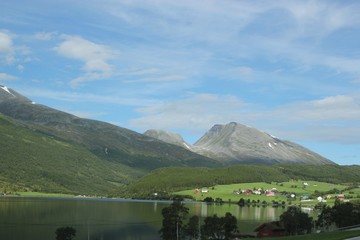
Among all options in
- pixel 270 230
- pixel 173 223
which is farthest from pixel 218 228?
pixel 270 230

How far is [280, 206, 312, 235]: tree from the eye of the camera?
4247 inches

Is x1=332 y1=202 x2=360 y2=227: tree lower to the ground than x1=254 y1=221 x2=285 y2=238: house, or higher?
higher

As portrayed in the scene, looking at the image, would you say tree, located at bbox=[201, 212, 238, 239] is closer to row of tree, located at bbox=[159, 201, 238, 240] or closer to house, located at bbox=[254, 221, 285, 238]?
row of tree, located at bbox=[159, 201, 238, 240]

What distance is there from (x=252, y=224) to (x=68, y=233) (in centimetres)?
6667

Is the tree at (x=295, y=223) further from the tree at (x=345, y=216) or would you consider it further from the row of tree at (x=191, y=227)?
the row of tree at (x=191, y=227)

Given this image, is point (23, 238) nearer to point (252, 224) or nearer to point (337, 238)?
point (252, 224)

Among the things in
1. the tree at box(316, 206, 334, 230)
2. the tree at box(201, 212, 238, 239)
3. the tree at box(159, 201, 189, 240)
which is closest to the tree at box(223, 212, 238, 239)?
the tree at box(201, 212, 238, 239)

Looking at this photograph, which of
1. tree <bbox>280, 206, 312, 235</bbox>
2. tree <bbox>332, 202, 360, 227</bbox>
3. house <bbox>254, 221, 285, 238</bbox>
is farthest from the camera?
tree <bbox>332, 202, 360, 227</bbox>

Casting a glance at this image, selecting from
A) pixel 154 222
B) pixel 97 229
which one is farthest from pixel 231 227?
pixel 154 222

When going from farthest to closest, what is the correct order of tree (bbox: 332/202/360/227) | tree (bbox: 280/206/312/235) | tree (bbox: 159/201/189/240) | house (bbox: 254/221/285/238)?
1. tree (bbox: 332/202/360/227)
2. tree (bbox: 280/206/312/235)
3. house (bbox: 254/221/285/238)
4. tree (bbox: 159/201/189/240)

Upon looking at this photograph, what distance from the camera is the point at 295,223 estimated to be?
10806 cm

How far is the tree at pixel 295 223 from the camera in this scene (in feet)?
354

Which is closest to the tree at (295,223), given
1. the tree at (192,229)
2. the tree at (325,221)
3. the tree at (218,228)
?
the tree at (218,228)

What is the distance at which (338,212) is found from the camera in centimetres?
12469
